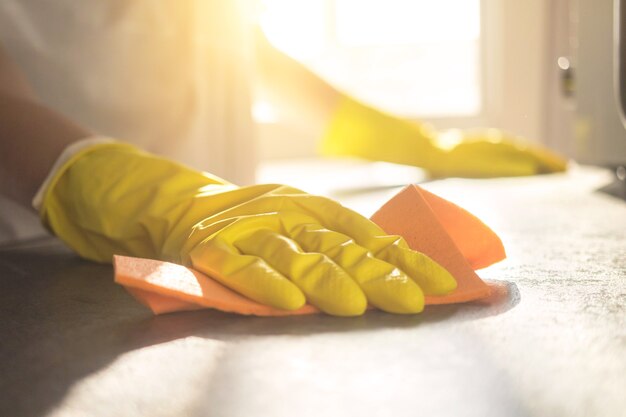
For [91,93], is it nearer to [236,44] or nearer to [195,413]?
[236,44]

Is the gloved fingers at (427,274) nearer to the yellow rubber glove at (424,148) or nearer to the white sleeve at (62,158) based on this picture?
the white sleeve at (62,158)

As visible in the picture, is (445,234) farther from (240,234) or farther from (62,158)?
(62,158)

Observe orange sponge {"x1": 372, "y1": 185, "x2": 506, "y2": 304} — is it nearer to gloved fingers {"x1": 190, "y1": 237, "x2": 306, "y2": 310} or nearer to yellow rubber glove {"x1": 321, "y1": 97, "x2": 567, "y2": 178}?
gloved fingers {"x1": 190, "y1": 237, "x2": 306, "y2": 310}

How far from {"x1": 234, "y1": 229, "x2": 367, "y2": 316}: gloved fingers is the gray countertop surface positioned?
0.01m

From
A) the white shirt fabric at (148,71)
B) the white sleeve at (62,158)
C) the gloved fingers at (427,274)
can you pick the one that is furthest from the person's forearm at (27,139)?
the gloved fingers at (427,274)

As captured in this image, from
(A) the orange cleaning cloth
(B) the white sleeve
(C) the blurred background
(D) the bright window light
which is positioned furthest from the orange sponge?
(D) the bright window light

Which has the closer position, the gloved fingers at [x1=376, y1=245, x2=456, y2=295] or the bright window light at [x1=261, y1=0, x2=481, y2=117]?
the gloved fingers at [x1=376, y1=245, x2=456, y2=295]

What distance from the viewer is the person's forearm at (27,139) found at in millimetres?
874

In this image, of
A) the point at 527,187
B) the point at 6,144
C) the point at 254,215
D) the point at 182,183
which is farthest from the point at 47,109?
the point at 527,187

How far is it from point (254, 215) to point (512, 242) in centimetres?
36

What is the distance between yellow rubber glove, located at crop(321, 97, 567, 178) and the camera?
1699mm

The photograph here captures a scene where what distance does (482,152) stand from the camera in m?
1.70

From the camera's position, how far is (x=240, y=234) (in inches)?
25.5

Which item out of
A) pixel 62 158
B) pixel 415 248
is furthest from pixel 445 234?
pixel 62 158
